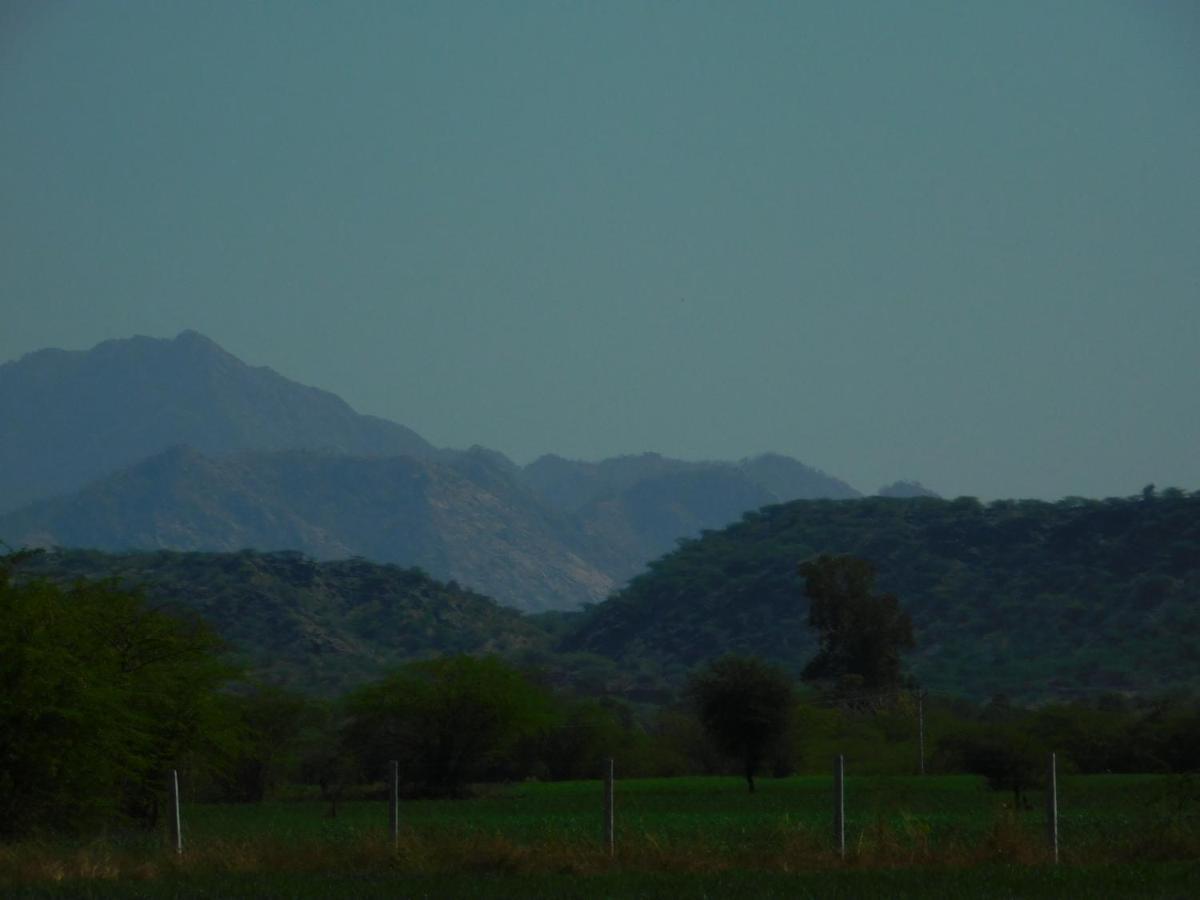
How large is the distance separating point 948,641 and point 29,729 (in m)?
97.7

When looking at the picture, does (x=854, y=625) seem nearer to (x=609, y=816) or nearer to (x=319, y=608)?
(x=319, y=608)

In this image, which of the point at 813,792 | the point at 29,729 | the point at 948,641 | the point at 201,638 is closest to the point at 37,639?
the point at 29,729

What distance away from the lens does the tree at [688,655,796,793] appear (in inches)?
2211

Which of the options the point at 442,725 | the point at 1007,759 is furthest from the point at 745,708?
the point at 1007,759

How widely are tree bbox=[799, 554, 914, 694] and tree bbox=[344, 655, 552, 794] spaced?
37.8 meters

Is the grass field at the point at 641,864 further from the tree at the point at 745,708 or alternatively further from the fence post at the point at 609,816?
the tree at the point at 745,708

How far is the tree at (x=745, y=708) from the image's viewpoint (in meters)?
56.2

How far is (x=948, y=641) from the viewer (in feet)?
388

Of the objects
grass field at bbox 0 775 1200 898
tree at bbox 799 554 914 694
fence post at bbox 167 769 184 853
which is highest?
tree at bbox 799 554 914 694

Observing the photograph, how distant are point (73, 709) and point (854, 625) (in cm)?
6600

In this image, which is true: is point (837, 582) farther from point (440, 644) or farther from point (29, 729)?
point (29, 729)

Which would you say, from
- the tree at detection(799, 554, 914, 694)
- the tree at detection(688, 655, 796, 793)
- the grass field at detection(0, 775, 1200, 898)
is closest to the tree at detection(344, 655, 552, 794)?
the tree at detection(688, 655, 796, 793)

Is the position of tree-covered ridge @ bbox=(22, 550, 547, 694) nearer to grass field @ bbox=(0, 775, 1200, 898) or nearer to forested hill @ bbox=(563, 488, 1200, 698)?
forested hill @ bbox=(563, 488, 1200, 698)

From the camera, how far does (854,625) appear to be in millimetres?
88938
